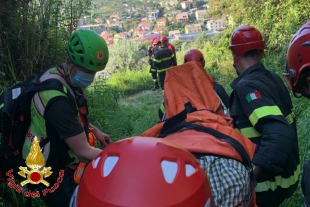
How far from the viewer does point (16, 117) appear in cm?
233

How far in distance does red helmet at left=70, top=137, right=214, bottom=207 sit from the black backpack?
1.02m

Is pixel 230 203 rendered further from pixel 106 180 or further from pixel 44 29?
pixel 44 29

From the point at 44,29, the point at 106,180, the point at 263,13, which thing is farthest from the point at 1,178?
the point at 263,13

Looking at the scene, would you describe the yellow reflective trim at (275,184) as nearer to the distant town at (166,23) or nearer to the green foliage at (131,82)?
the green foliage at (131,82)

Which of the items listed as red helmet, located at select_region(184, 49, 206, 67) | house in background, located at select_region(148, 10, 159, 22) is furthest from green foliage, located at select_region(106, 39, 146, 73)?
house in background, located at select_region(148, 10, 159, 22)

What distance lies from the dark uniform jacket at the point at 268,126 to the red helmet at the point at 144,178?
771 mm

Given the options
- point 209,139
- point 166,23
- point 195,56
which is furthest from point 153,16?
point 209,139

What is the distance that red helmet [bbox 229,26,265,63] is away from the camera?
2.60 m

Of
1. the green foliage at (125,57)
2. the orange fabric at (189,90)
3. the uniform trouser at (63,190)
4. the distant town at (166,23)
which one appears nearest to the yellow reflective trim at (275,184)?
the orange fabric at (189,90)

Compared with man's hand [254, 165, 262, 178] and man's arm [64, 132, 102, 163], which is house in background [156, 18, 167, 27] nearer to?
man's arm [64, 132, 102, 163]

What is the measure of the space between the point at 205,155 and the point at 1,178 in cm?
155

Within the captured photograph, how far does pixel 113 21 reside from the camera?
39.7 m

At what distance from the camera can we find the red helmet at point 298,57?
164cm

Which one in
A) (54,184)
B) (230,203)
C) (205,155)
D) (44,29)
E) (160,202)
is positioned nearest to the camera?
(160,202)
